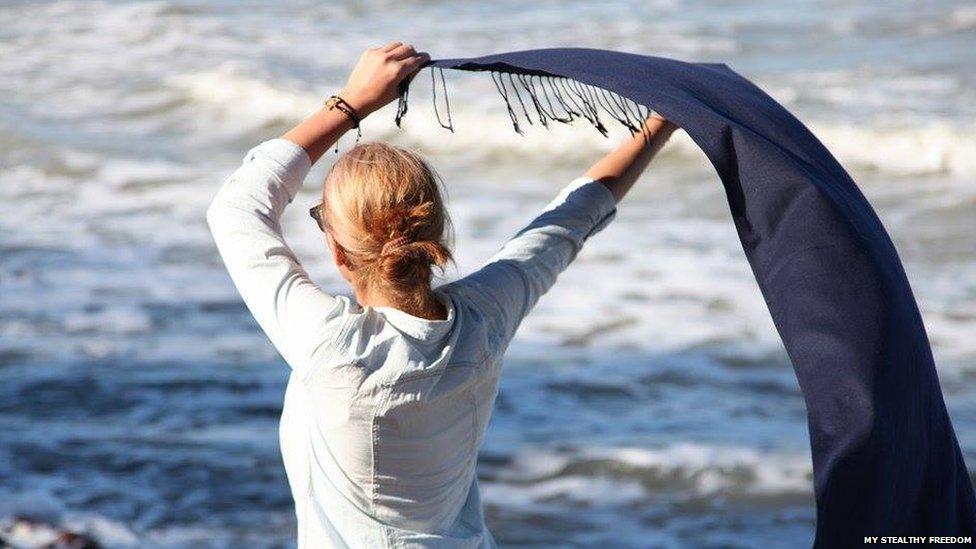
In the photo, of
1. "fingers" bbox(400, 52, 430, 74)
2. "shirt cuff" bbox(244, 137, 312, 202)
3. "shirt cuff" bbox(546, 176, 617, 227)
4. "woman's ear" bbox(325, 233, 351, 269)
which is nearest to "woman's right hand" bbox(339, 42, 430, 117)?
"fingers" bbox(400, 52, 430, 74)

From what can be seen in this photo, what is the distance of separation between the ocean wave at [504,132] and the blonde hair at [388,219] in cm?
876

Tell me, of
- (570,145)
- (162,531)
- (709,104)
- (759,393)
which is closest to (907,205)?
(570,145)

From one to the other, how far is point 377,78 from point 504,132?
32.9 ft

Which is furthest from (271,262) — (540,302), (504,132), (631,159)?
(504,132)

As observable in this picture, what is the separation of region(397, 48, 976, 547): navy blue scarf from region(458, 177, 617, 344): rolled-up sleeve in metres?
0.23

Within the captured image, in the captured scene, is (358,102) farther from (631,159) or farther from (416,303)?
(631,159)

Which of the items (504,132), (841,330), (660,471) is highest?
(504,132)

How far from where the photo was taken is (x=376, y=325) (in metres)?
2.07

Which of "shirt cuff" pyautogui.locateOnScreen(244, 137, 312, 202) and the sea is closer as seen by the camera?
"shirt cuff" pyautogui.locateOnScreen(244, 137, 312, 202)

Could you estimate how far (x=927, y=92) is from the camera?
42.3ft

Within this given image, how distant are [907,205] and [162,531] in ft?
21.4

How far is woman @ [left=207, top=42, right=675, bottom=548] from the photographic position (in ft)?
6.75

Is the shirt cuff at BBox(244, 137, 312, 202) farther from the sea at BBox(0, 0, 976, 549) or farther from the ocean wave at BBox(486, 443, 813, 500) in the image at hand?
the ocean wave at BBox(486, 443, 813, 500)

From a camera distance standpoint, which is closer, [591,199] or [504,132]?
[591,199]
